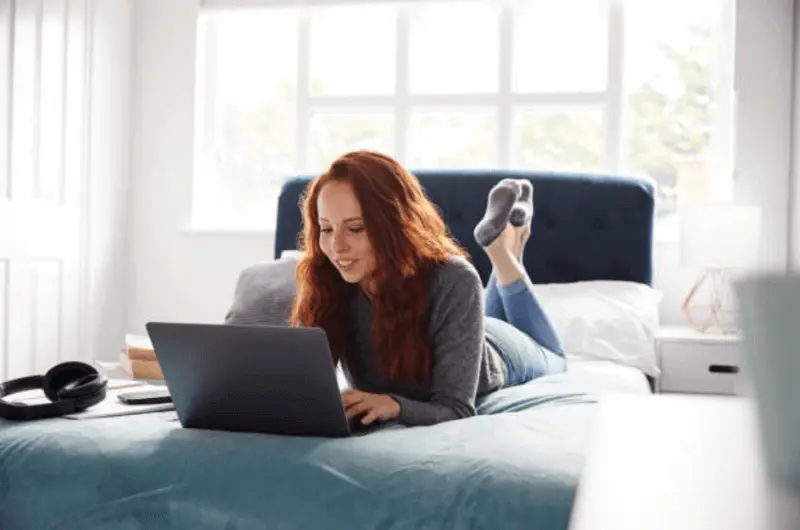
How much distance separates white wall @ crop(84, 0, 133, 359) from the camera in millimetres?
4086

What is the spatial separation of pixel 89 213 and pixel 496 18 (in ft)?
6.88

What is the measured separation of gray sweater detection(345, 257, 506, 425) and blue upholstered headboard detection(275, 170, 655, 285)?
5.11 ft

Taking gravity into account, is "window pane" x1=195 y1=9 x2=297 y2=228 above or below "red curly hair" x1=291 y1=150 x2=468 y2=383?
above

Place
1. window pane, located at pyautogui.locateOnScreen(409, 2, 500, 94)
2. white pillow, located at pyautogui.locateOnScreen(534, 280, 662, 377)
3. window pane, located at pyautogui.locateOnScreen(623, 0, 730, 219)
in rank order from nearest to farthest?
white pillow, located at pyautogui.locateOnScreen(534, 280, 662, 377)
window pane, located at pyautogui.locateOnScreen(623, 0, 730, 219)
window pane, located at pyautogui.locateOnScreen(409, 2, 500, 94)

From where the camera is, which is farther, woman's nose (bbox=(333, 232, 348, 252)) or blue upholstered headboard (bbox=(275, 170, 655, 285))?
blue upholstered headboard (bbox=(275, 170, 655, 285))

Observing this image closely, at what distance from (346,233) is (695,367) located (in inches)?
77.0

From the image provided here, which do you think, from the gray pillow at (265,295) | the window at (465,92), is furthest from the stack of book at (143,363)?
the window at (465,92)

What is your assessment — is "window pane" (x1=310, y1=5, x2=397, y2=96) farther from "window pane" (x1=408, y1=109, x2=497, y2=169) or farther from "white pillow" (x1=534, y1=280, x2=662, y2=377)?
"white pillow" (x1=534, y1=280, x2=662, y2=377)

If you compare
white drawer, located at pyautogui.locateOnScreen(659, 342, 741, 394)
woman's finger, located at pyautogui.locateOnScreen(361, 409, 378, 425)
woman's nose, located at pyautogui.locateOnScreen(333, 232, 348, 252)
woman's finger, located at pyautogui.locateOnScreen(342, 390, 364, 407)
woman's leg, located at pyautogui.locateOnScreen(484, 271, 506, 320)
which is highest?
woman's nose, located at pyautogui.locateOnScreen(333, 232, 348, 252)

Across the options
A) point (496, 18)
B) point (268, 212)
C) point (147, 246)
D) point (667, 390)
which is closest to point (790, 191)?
point (667, 390)

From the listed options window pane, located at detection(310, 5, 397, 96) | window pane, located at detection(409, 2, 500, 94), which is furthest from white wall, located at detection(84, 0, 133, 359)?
window pane, located at detection(409, 2, 500, 94)

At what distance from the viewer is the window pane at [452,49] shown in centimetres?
414

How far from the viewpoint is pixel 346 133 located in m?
4.33

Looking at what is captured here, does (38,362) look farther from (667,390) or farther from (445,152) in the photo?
(667,390)
